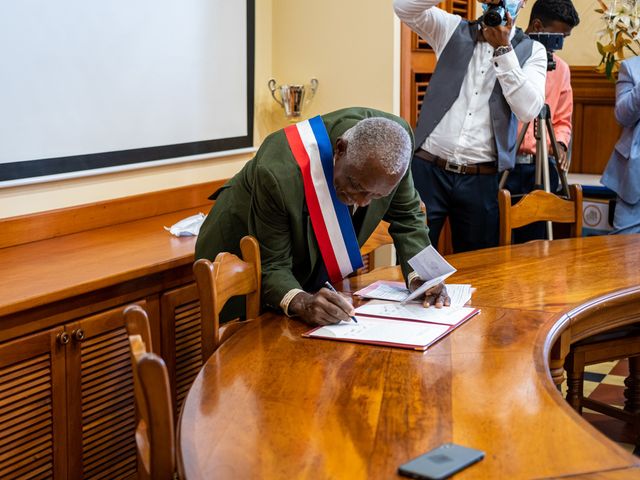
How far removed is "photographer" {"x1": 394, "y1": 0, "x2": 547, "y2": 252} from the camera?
354 cm

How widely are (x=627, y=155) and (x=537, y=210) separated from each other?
137 centimetres

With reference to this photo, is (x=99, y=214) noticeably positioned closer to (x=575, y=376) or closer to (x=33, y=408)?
(x=33, y=408)

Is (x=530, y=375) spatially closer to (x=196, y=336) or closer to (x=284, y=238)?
(x=284, y=238)

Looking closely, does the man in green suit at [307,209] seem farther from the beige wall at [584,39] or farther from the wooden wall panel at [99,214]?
the beige wall at [584,39]

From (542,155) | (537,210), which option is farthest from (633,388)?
(542,155)

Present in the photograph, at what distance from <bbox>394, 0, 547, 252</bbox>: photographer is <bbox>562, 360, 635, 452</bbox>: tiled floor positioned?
81cm

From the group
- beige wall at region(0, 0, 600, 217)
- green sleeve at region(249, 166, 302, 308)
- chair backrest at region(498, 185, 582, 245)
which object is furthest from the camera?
beige wall at region(0, 0, 600, 217)

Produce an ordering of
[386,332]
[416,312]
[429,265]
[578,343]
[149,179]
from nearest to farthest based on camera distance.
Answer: [386,332] < [416,312] < [429,265] < [578,343] < [149,179]

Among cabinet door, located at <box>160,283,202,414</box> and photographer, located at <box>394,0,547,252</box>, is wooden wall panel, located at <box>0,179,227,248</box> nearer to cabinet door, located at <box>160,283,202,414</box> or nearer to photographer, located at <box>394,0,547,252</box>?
cabinet door, located at <box>160,283,202,414</box>

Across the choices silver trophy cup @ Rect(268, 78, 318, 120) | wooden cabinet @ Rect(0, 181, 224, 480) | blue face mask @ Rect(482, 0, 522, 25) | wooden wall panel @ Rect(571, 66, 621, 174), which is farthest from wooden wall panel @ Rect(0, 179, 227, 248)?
wooden wall panel @ Rect(571, 66, 621, 174)

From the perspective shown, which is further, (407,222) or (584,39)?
(584,39)

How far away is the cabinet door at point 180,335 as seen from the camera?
3018mm

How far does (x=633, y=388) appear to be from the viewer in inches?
134

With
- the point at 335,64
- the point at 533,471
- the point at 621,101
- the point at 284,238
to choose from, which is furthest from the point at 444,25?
the point at 533,471
